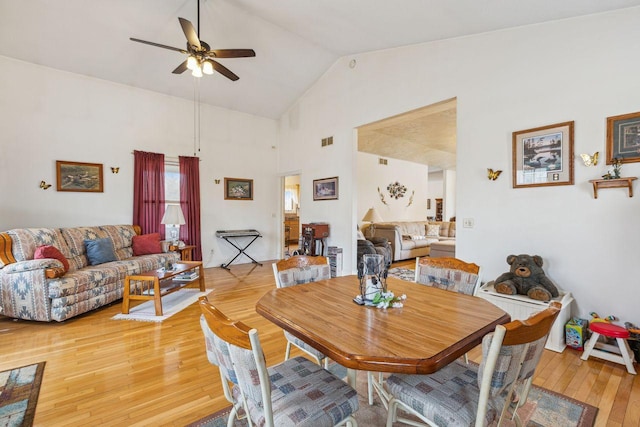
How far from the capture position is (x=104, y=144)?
16.0 feet

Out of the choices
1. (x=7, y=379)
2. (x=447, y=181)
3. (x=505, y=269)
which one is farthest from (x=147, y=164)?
(x=447, y=181)

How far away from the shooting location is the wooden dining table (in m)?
0.98

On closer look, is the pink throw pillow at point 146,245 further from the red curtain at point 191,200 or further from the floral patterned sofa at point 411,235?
the floral patterned sofa at point 411,235

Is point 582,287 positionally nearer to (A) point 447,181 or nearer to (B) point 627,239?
(B) point 627,239

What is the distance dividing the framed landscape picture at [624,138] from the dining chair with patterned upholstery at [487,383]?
2264mm

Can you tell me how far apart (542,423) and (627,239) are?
72.5 inches

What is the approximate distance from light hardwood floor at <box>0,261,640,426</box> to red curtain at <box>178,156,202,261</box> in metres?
2.45

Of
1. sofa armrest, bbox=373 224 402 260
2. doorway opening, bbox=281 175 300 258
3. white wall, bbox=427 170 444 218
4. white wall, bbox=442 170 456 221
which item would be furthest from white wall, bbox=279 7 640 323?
white wall, bbox=427 170 444 218

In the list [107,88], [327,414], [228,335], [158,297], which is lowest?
[158,297]

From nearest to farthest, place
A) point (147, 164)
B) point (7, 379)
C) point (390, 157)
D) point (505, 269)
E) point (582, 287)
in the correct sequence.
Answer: point (7, 379) → point (582, 287) → point (505, 269) → point (147, 164) → point (390, 157)

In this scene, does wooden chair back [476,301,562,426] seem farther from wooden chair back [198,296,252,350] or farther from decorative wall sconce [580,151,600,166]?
decorative wall sconce [580,151,600,166]

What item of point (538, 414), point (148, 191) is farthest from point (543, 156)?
point (148, 191)

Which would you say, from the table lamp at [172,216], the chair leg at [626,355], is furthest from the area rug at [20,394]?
the chair leg at [626,355]

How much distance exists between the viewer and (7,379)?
2078mm
